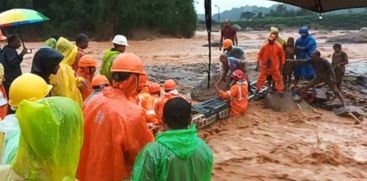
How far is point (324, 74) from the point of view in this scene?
10.8 metres

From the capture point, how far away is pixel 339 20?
190ft

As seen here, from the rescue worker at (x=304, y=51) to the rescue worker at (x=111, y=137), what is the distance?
357 inches

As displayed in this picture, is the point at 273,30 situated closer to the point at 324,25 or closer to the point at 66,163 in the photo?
the point at 66,163

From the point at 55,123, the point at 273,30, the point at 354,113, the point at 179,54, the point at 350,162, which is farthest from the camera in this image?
the point at 179,54

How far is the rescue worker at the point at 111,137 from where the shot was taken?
2955 mm

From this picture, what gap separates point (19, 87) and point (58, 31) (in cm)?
3182

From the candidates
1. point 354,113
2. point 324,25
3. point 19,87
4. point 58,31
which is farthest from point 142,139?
point 324,25

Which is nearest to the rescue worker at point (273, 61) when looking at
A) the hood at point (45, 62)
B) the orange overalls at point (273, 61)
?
the orange overalls at point (273, 61)

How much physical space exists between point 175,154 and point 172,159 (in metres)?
0.03

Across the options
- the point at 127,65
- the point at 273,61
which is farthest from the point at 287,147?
the point at 127,65

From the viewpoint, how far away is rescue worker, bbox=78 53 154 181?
2955 mm

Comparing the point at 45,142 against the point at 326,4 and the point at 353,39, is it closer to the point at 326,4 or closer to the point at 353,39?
the point at 326,4

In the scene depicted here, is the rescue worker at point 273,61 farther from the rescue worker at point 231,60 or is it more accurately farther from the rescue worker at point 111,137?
the rescue worker at point 111,137

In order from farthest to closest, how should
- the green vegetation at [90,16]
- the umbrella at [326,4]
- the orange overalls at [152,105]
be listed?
1. the green vegetation at [90,16]
2. the orange overalls at [152,105]
3. the umbrella at [326,4]
